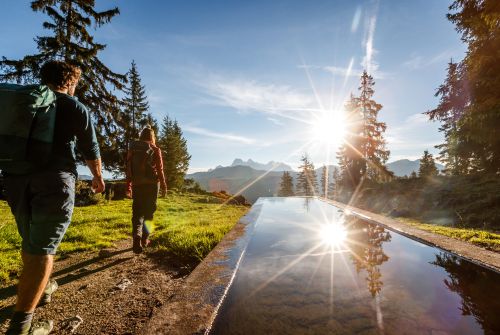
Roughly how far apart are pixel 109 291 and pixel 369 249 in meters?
3.01

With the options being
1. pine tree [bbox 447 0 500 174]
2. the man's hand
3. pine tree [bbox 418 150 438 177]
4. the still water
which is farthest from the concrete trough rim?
pine tree [bbox 418 150 438 177]

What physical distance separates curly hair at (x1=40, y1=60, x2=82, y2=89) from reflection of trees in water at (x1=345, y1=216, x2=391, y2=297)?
3149 mm

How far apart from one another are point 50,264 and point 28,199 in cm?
54

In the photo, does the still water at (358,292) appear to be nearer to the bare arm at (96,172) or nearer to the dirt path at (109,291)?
the dirt path at (109,291)

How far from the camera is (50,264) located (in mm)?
2098

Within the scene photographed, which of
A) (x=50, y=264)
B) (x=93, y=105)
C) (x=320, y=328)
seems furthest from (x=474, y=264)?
(x=93, y=105)

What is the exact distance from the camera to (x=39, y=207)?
6.71ft

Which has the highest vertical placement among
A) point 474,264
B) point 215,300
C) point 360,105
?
point 360,105

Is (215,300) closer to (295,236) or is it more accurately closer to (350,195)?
(295,236)

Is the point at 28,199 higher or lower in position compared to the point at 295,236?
higher

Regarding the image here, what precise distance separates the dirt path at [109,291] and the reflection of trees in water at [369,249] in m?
1.70

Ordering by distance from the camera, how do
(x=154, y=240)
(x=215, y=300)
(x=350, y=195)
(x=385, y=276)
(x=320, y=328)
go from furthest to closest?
(x=350, y=195)
(x=154, y=240)
(x=385, y=276)
(x=215, y=300)
(x=320, y=328)

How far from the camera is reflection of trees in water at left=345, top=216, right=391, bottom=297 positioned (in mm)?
2227

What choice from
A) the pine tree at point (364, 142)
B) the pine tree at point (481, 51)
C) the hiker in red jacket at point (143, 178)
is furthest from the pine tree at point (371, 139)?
the hiker in red jacket at point (143, 178)
